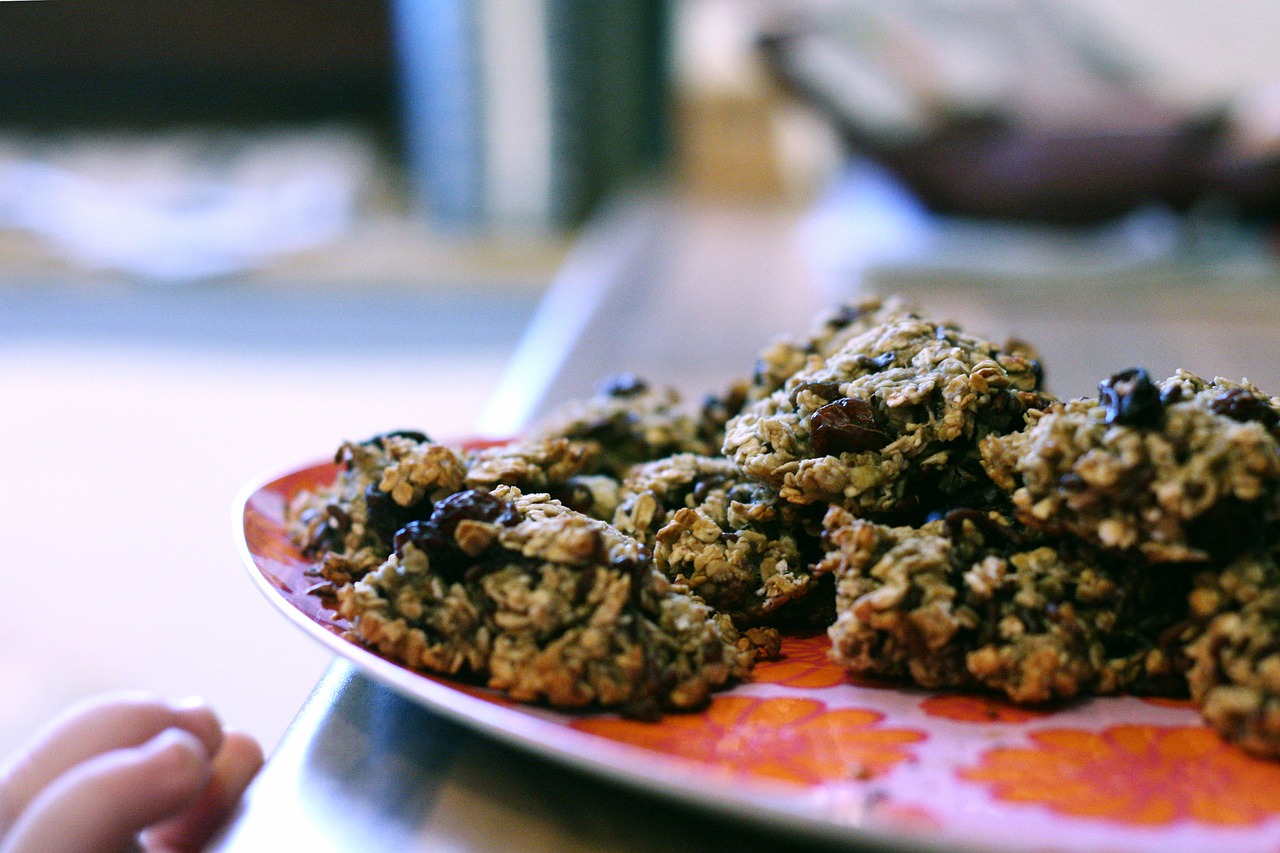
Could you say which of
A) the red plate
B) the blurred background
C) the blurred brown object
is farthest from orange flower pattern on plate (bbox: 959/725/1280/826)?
the blurred brown object

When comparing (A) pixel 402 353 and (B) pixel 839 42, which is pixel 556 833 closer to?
(B) pixel 839 42

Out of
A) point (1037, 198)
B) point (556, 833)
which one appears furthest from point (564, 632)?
point (1037, 198)

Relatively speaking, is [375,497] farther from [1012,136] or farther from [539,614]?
[1012,136]

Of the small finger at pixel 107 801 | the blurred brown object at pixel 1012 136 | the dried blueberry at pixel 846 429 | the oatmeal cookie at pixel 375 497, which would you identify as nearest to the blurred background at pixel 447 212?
the blurred brown object at pixel 1012 136

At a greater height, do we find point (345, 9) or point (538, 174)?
point (345, 9)

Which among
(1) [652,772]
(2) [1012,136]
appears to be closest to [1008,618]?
(1) [652,772]

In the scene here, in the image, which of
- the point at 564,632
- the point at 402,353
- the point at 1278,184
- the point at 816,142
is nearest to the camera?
the point at 564,632
